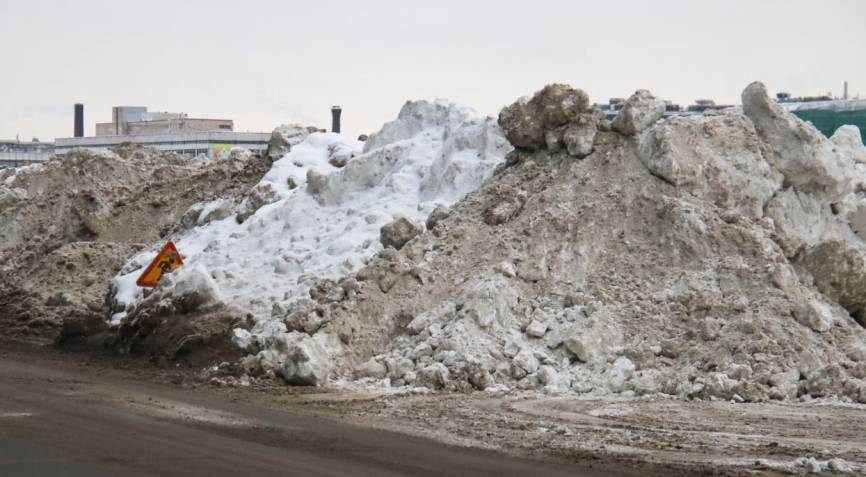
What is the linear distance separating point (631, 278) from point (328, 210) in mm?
6717

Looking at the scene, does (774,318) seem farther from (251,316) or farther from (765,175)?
(251,316)

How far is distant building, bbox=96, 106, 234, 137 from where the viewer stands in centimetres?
7425

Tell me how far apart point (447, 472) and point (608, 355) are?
675cm

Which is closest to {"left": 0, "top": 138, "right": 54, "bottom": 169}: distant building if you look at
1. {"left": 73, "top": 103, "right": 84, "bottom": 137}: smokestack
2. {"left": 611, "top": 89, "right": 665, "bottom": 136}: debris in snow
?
{"left": 73, "top": 103, "right": 84, "bottom": 137}: smokestack

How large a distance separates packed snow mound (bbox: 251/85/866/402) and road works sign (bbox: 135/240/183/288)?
412cm

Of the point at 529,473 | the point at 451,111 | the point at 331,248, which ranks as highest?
the point at 451,111

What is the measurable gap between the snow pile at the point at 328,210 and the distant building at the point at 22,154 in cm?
5856

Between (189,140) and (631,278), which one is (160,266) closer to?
(631,278)

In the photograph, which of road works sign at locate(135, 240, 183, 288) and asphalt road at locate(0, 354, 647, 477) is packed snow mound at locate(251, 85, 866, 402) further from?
road works sign at locate(135, 240, 183, 288)

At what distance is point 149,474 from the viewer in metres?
10.8

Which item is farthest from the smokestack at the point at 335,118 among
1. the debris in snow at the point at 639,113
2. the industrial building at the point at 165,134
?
the debris in snow at the point at 639,113

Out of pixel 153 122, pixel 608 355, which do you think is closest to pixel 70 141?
pixel 153 122

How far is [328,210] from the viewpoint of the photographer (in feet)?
77.9

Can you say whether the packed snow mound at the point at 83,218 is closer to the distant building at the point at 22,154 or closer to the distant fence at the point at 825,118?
the distant fence at the point at 825,118
